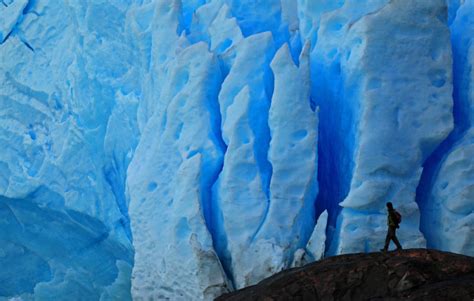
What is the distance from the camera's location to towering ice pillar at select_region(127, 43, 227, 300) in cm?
731

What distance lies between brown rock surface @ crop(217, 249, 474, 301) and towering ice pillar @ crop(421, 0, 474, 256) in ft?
4.77

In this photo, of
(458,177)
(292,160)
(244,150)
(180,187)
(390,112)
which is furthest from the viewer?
(180,187)

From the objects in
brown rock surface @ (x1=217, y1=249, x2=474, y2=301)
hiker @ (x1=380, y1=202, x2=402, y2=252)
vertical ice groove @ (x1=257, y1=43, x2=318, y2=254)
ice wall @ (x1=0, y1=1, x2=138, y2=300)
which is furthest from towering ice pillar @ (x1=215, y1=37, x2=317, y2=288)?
ice wall @ (x1=0, y1=1, x2=138, y2=300)

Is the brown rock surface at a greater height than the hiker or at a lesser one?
lesser

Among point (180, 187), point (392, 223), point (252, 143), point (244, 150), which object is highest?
point (252, 143)

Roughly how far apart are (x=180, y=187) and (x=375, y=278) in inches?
115

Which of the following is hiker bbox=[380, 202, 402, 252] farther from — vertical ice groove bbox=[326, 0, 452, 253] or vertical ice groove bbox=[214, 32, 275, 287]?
vertical ice groove bbox=[214, 32, 275, 287]

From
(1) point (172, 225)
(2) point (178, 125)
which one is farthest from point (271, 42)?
(1) point (172, 225)

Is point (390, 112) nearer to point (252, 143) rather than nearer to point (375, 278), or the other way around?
point (252, 143)

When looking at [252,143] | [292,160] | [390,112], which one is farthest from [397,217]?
[252,143]

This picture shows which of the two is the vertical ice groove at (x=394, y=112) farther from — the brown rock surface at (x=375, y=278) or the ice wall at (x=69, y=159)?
the ice wall at (x=69, y=159)

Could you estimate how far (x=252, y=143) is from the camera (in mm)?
7441

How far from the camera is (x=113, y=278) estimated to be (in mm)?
9734

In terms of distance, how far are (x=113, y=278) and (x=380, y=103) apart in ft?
15.6
